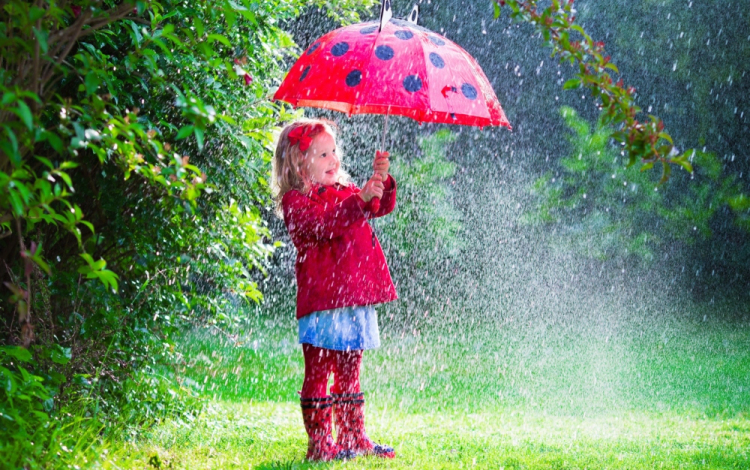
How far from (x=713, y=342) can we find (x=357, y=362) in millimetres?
5394

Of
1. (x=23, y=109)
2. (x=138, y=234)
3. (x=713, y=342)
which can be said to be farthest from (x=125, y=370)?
(x=713, y=342)

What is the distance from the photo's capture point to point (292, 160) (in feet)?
11.7

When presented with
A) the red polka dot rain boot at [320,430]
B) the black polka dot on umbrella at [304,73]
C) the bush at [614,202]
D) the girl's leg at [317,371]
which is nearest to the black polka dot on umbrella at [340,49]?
the black polka dot on umbrella at [304,73]

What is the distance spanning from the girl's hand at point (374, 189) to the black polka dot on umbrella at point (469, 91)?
1.50ft

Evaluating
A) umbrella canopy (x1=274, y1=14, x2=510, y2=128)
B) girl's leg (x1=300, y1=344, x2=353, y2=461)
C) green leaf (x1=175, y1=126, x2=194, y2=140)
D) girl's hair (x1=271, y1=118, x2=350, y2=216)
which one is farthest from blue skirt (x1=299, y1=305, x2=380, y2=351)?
green leaf (x1=175, y1=126, x2=194, y2=140)

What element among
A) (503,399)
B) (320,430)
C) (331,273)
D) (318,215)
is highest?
(318,215)

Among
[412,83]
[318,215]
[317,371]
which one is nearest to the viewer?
[412,83]

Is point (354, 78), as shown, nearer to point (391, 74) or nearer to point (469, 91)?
point (391, 74)

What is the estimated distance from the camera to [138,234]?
3.60 m

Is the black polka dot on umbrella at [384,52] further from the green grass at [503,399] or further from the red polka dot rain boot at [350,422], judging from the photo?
the green grass at [503,399]

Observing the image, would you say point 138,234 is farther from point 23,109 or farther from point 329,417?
point 23,109

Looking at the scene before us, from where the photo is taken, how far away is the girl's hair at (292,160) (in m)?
3.56

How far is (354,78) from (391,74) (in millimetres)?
140

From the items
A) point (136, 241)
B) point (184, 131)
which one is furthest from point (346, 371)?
point (184, 131)
